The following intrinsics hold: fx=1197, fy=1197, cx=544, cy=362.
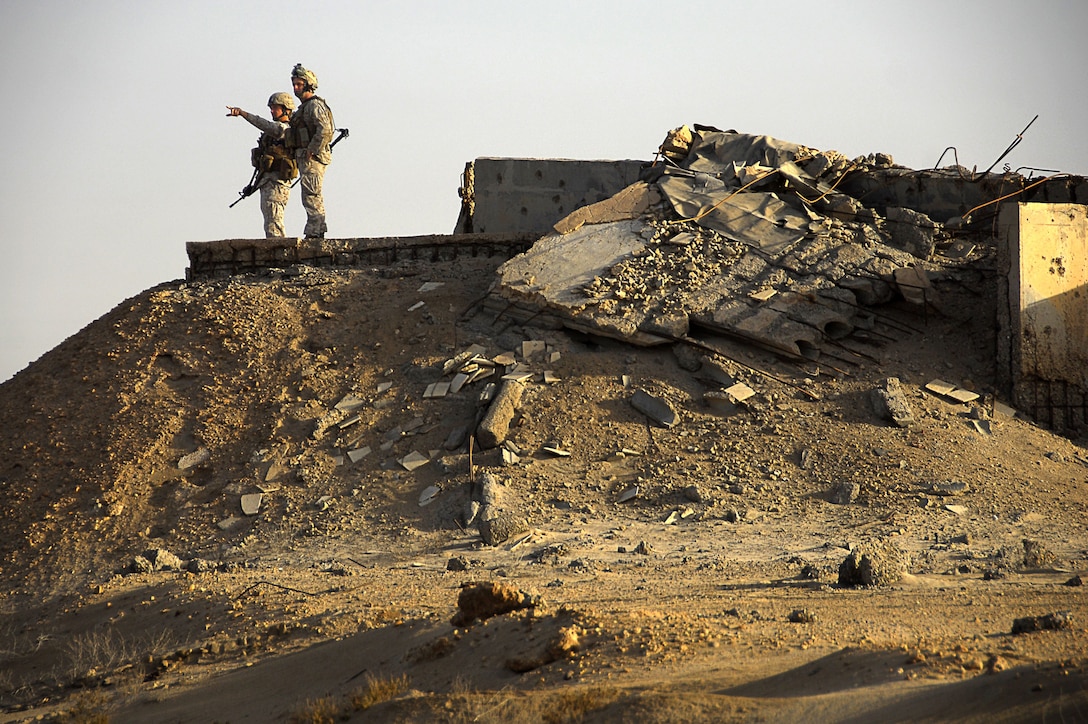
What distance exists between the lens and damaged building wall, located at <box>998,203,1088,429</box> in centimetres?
1120

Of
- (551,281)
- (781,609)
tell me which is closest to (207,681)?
(781,609)

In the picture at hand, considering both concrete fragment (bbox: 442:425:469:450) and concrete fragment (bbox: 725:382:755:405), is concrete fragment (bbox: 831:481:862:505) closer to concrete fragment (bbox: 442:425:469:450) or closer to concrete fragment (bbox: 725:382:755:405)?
concrete fragment (bbox: 725:382:755:405)

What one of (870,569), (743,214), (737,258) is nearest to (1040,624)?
(870,569)

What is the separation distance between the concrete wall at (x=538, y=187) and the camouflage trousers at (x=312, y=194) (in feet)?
5.91

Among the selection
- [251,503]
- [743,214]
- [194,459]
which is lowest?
[251,503]

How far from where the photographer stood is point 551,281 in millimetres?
11961

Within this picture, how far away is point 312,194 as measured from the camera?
1402 cm

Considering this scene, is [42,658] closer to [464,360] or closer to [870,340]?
[464,360]

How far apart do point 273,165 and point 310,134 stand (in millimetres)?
730

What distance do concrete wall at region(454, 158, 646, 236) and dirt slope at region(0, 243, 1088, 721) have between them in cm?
129

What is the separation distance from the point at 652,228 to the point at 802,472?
Result: 345 cm

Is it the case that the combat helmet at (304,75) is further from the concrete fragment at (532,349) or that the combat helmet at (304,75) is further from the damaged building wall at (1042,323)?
the damaged building wall at (1042,323)

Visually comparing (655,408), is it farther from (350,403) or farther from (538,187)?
(538,187)

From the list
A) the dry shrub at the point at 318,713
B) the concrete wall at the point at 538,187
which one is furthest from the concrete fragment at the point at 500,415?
the dry shrub at the point at 318,713
